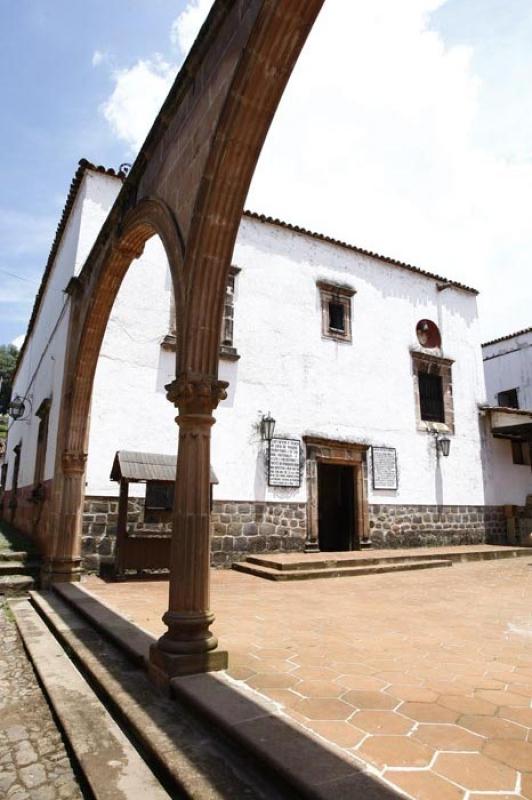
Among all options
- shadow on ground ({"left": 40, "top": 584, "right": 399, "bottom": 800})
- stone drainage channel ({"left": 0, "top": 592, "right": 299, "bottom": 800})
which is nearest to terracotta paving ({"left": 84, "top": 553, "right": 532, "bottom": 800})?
shadow on ground ({"left": 40, "top": 584, "right": 399, "bottom": 800})

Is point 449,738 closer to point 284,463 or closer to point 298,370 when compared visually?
point 284,463

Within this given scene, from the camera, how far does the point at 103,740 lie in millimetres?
2799

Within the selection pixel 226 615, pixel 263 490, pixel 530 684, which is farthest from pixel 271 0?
pixel 263 490

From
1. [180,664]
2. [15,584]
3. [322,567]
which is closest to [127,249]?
[15,584]

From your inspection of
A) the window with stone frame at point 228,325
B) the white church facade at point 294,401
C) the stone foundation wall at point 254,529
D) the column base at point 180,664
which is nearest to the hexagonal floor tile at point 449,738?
the column base at point 180,664

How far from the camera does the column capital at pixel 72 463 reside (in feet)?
26.0

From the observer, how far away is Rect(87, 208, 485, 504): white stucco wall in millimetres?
9391

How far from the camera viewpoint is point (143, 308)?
9711 millimetres

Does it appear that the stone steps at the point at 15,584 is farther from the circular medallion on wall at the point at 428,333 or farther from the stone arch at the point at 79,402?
the circular medallion on wall at the point at 428,333

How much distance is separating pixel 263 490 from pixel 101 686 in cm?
694

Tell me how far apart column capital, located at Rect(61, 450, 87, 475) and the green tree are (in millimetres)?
35277

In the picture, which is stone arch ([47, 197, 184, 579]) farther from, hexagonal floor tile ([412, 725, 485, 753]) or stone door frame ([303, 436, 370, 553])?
hexagonal floor tile ([412, 725, 485, 753])

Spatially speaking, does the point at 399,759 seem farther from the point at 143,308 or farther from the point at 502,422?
the point at 502,422

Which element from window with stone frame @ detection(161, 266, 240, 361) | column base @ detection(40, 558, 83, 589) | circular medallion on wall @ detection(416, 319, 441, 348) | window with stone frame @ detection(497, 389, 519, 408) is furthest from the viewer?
window with stone frame @ detection(497, 389, 519, 408)
